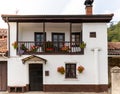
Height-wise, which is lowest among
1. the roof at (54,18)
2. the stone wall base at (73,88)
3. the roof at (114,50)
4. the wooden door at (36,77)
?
the stone wall base at (73,88)

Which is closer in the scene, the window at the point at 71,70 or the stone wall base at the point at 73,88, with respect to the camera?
the stone wall base at the point at 73,88

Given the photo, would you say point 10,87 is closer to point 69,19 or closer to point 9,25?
point 9,25

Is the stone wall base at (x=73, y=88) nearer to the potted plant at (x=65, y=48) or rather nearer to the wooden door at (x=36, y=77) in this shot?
the wooden door at (x=36, y=77)

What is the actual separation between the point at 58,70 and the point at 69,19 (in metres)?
4.02

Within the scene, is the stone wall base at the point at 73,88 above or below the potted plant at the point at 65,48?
below

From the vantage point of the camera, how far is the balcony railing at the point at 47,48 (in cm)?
2380

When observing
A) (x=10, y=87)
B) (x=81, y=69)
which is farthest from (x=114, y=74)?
(x=10, y=87)

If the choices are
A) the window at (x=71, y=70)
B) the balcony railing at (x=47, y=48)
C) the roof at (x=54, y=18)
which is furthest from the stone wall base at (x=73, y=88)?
the roof at (x=54, y=18)

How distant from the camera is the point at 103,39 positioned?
2392 cm

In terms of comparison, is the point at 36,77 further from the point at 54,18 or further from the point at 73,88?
the point at 54,18

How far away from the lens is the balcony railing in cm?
2380

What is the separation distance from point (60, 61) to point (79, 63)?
1.49 metres

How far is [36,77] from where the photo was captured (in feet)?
79.1

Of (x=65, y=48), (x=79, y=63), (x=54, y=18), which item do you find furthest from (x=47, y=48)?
(x=79, y=63)
